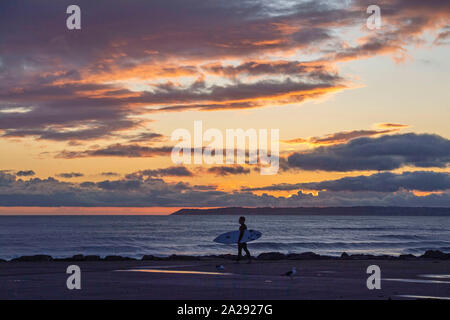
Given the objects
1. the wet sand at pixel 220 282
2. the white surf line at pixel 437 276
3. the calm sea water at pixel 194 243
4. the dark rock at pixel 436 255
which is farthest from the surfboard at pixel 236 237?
the calm sea water at pixel 194 243

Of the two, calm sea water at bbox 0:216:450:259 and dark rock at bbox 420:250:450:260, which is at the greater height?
dark rock at bbox 420:250:450:260

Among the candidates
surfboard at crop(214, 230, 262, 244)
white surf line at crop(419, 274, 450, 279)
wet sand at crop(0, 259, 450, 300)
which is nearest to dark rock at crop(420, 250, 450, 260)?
wet sand at crop(0, 259, 450, 300)

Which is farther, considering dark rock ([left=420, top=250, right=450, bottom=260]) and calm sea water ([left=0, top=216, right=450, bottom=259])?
calm sea water ([left=0, top=216, right=450, bottom=259])

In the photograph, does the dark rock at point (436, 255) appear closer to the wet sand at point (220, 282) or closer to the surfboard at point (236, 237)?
the wet sand at point (220, 282)

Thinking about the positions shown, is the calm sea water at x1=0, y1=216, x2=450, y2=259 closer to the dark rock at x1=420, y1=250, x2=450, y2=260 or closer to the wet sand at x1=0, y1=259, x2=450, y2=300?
the dark rock at x1=420, y1=250, x2=450, y2=260

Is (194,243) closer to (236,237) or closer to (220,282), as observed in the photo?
(236,237)

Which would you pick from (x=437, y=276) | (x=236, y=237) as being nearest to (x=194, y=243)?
(x=236, y=237)

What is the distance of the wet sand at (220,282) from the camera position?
16.2 metres

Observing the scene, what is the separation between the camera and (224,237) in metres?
30.2

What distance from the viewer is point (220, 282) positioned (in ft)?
63.8

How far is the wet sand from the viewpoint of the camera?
16238 millimetres
